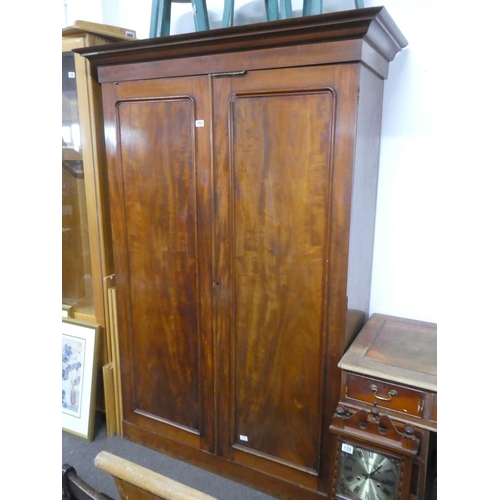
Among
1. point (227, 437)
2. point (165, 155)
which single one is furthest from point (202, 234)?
point (227, 437)

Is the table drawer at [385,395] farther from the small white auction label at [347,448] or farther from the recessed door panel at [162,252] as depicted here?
the recessed door panel at [162,252]

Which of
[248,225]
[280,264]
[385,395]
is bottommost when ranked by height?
[385,395]

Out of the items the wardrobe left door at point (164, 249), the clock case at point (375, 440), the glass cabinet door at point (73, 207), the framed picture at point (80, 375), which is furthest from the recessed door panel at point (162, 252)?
the clock case at point (375, 440)

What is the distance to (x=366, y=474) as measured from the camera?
4.69 ft

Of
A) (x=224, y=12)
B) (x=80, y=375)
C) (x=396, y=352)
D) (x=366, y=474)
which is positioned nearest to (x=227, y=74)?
(x=224, y=12)

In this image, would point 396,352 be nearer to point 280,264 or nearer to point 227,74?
point 280,264

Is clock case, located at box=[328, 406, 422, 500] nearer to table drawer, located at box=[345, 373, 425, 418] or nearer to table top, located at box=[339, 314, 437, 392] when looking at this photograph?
table drawer, located at box=[345, 373, 425, 418]

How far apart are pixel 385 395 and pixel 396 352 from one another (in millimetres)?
174

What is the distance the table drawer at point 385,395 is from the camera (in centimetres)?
133

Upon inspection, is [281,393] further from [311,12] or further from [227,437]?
[311,12]

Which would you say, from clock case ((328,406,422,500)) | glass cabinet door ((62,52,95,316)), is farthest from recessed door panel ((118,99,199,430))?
clock case ((328,406,422,500))

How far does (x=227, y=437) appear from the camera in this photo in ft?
5.95

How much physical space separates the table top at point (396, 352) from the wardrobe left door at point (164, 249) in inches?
25.1

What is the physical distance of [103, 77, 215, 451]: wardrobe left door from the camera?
1618mm
